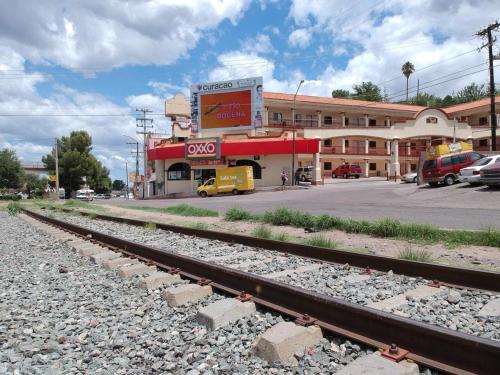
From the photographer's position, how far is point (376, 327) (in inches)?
136

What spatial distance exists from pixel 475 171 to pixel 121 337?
25385 millimetres

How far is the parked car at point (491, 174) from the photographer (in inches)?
889

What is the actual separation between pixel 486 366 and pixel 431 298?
2.07 m

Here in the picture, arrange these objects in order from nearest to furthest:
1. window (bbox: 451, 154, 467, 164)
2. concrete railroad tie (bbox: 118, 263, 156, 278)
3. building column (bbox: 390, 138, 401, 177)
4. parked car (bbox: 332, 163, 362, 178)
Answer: concrete railroad tie (bbox: 118, 263, 156, 278) < window (bbox: 451, 154, 467, 164) < building column (bbox: 390, 138, 401, 177) < parked car (bbox: 332, 163, 362, 178)

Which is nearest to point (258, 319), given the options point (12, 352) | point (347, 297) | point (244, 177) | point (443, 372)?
point (347, 297)

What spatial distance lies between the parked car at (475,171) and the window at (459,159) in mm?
2018

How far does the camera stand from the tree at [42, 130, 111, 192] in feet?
260

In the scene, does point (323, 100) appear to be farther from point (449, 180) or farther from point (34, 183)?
point (34, 183)

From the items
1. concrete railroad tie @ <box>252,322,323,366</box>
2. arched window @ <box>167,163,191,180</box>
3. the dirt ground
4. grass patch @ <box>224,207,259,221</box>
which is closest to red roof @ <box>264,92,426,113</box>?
arched window @ <box>167,163,191,180</box>

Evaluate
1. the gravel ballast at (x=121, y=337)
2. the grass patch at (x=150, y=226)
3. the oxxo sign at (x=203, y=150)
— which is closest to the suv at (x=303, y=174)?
the oxxo sign at (x=203, y=150)

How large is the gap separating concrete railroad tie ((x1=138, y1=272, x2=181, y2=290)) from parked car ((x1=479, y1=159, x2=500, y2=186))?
21450mm

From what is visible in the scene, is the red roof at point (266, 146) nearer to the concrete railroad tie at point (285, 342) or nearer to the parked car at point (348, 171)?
the parked car at point (348, 171)

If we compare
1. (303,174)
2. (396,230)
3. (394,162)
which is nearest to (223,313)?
(396,230)

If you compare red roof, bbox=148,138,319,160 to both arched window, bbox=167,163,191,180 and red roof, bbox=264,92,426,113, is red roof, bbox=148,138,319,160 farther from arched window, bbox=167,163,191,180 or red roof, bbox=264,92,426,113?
red roof, bbox=264,92,426,113
